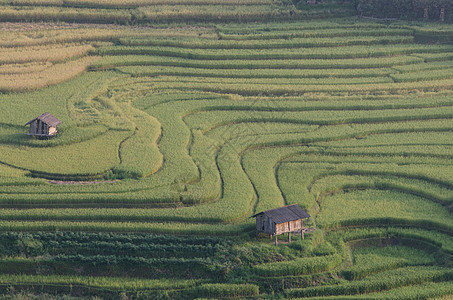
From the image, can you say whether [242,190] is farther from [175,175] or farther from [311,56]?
[311,56]

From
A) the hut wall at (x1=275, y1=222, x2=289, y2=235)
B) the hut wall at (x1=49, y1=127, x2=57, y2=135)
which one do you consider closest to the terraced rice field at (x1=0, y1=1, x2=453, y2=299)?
the hut wall at (x1=49, y1=127, x2=57, y2=135)

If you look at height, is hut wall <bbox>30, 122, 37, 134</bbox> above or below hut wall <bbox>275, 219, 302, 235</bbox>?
above

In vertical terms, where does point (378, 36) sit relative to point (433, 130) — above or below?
above

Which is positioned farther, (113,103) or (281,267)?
(113,103)

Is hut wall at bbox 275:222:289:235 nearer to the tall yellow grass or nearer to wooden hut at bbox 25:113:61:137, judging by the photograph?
wooden hut at bbox 25:113:61:137

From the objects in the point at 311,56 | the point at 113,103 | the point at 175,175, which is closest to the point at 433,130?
the point at 311,56

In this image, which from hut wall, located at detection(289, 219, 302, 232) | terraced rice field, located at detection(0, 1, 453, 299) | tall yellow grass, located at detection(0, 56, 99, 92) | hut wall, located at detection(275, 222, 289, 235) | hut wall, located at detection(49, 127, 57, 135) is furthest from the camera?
tall yellow grass, located at detection(0, 56, 99, 92)
